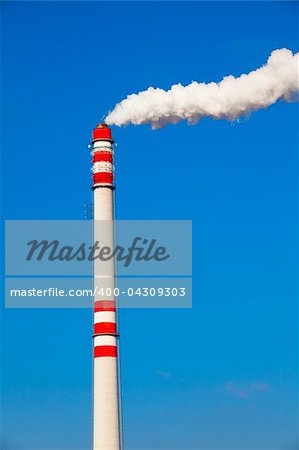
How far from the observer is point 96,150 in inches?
2462

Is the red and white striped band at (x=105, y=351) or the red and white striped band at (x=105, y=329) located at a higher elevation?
the red and white striped band at (x=105, y=329)

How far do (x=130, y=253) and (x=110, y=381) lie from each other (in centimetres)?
821

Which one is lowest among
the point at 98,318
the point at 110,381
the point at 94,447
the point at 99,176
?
the point at 94,447

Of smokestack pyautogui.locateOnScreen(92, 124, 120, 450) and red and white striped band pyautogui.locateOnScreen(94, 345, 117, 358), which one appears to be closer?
smokestack pyautogui.locateOnScreen(92, 124, 120, 450)

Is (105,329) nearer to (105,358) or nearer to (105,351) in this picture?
(105,351)

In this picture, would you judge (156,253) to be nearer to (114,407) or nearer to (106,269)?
(106,269)

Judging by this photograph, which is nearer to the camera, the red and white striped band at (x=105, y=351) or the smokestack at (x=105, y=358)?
the smokestack at (x=105, y=358)

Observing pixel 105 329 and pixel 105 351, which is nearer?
pixel 105 351

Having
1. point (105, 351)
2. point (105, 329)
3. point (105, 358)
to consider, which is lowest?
point (105, 358)

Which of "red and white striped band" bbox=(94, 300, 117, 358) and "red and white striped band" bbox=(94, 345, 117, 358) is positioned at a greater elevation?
"red and white striped band" bbox=(94, 300, 117, 358)

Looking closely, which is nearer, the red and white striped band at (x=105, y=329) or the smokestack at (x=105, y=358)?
the smokestack at (x=105, y=358)

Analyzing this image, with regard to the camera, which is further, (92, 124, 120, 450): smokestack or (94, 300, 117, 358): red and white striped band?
(94, 300, 117, 358): red and white striped band

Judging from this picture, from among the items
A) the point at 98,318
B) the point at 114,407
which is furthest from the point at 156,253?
the point at 114,407

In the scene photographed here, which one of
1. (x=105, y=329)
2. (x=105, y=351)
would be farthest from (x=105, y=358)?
(x=105, y=329)
